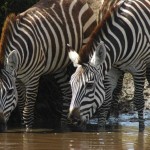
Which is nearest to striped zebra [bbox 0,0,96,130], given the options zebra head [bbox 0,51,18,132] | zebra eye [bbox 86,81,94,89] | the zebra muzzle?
zebra head [bbox 0,51,18,132]

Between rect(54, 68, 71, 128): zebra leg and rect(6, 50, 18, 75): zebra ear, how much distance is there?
1851 millimetres

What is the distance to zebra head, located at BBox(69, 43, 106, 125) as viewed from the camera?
1138 cm

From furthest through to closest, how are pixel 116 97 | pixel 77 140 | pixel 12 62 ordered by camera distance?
pixel 116 97, pixel 12 62, pixel 77 140

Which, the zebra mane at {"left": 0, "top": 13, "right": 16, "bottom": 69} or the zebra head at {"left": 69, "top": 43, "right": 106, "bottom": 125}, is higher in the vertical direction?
the zebra mane at {"left": 0, "top": 13, "right": 16, "bottom": 69}

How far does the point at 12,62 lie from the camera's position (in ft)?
39.1

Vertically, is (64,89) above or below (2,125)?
above

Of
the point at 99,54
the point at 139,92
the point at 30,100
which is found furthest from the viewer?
the point at 139,92

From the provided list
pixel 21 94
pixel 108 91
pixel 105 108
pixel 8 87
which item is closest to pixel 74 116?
pixel 8 87

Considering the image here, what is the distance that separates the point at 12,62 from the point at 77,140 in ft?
6.49

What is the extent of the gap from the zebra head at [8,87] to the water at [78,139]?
17.9 inches

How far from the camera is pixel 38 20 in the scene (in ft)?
43.0

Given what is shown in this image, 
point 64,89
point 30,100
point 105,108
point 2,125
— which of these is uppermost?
point 64,89

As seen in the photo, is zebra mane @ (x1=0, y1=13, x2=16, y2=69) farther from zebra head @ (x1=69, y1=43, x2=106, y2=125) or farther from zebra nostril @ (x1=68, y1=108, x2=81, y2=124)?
zebra nostril @ (x1=68, y1=108, x2=81, y2=124)

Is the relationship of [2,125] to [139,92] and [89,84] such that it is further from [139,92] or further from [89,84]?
[139,92]
